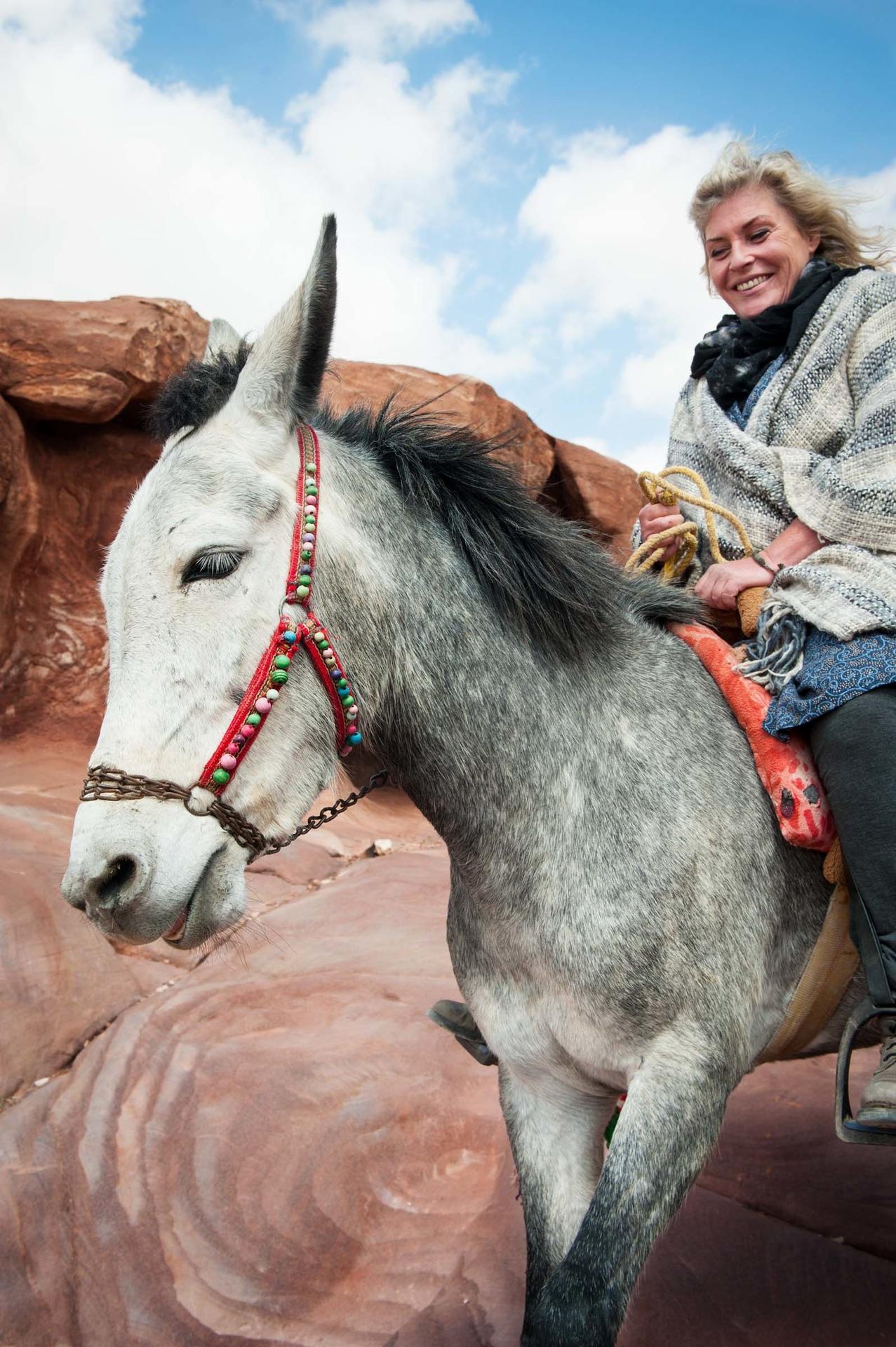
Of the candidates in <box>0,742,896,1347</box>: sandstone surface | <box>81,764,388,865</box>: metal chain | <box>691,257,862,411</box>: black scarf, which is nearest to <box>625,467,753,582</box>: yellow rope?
<box>691,257,862,411</box>: black scarf

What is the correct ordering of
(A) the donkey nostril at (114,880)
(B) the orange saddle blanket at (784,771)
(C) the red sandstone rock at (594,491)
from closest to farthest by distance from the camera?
(A) the donkey nostril at (114,880) → (B) the orange saddle blanket at (784,771) → (C) the red sandstone rock at (594,491)

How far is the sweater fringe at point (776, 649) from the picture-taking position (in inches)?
74.0

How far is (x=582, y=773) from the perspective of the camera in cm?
180

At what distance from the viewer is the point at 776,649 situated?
196cm

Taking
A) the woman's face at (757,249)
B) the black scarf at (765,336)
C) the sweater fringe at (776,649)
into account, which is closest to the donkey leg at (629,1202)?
the sweater fringe at (776,649)

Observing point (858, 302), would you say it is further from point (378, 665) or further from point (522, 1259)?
point (522, 1259)

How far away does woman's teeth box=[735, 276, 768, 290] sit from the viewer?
8.37ft

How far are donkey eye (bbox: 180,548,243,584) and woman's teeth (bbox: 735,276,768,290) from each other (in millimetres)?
1853

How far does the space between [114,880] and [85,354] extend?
6324 mm

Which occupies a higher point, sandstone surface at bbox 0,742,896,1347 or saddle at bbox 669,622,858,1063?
saddle at bbox 669,622,858,1063

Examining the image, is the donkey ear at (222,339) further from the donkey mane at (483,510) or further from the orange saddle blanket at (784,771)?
the orange saddle blanket at (784,771)

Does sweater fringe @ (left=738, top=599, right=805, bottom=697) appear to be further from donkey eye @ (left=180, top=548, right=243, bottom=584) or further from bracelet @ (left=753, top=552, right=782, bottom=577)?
donkey eye @ (left=180, top=548, right=243, bottom=584)

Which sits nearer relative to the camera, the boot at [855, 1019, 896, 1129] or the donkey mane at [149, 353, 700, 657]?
the boot at [855, 1019, 896, 1129]

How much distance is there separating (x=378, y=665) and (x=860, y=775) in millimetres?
959
